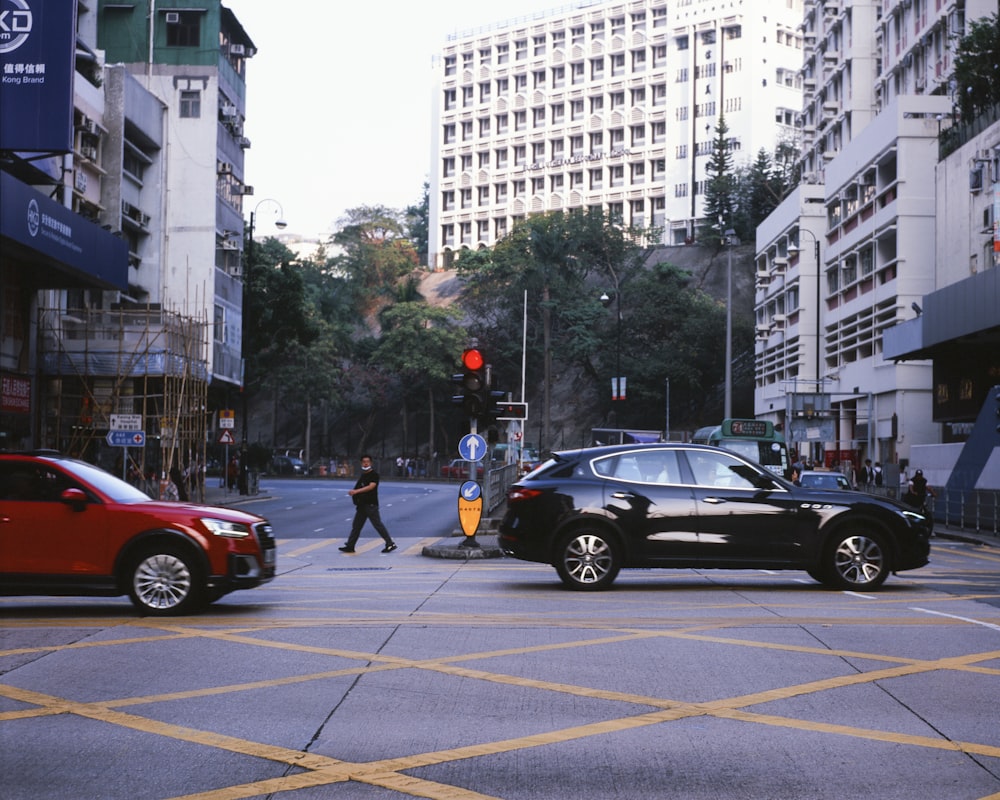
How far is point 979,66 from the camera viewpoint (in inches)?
2174

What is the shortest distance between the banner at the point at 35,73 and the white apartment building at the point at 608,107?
8707 cm

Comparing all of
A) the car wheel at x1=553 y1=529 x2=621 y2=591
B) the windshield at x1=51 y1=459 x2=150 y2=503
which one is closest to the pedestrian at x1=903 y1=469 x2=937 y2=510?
→ the car wheel at x1=553 y1=529 x2=621 y2=591

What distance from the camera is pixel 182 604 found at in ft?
43.1

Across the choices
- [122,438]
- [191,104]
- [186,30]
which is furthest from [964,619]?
[186,30]

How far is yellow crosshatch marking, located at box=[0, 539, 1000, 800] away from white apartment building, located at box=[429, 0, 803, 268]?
346ft

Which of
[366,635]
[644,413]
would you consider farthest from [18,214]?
[644,413]

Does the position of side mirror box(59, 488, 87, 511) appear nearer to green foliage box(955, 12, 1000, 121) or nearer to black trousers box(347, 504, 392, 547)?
black trousers box(347, 504, 392, 547)

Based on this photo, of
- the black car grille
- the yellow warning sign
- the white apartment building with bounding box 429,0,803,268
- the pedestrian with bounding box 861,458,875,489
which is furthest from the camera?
the white apartment building with bounding box 429,0,803,268

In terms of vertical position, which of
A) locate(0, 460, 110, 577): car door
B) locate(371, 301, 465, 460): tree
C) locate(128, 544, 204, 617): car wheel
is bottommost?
locate(128, 544, 204, 617): car wheel

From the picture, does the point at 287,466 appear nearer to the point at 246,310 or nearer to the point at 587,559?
the point at 246,310

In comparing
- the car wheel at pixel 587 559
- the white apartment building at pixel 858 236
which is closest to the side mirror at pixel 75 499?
the car wheel at pixel 587 559

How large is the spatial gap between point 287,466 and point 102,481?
83.7 m

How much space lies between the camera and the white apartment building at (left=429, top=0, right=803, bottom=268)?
407 ft

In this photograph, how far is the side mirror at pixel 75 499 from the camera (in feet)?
42.8
